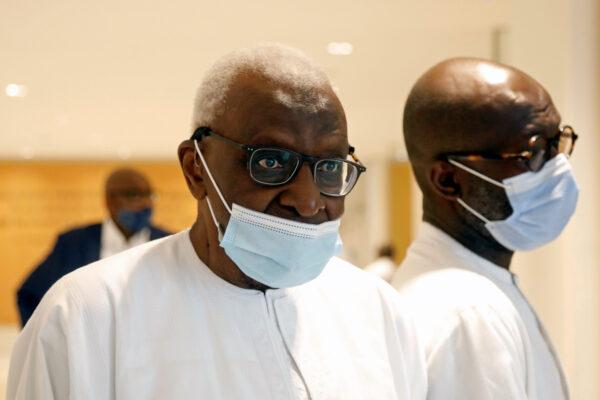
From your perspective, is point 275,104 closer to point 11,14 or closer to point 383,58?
point 11,14

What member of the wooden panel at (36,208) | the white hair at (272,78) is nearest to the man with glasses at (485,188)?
the white hair at (272,78)

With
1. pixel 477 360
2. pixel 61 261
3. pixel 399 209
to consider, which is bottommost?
pixel 399 209

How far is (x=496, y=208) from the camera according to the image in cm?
186

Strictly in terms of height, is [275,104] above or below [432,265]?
above

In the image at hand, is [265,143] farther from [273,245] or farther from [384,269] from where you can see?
[384,269]

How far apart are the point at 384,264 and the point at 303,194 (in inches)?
217

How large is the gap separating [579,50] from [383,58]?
1.45 metres

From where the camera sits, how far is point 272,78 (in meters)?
1.33

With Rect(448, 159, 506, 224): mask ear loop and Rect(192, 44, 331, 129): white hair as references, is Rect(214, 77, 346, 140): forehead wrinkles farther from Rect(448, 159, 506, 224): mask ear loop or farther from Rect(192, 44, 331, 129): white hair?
Rect(448, 159, 506, 224): mask ear loop

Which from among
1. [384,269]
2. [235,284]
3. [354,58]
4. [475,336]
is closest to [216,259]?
[235,284]

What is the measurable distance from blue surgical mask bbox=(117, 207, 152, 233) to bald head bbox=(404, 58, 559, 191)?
201 cm

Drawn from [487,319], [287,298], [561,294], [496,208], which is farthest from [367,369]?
[561,294]

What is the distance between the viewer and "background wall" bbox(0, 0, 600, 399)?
136 inches

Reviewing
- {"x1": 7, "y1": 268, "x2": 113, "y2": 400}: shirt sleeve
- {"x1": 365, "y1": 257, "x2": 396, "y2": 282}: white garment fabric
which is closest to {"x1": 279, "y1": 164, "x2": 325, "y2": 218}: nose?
{"x1": 7, "y1": 268, "x2": 113, "y2": 400}: shirt sleeve
